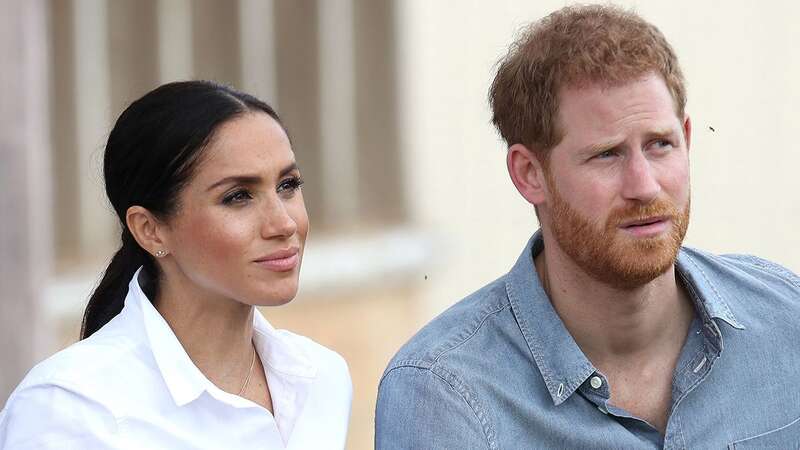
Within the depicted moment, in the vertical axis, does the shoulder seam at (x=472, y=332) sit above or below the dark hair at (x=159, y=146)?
below

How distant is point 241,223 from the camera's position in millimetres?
3277

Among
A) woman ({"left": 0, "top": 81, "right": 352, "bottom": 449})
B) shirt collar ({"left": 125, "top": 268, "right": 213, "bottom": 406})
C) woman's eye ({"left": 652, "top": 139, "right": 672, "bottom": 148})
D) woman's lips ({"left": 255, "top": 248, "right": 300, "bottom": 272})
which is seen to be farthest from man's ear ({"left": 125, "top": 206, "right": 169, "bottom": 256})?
woman's eye ({"left": 652, "top": 139, "right": 672, "bottom": 148})

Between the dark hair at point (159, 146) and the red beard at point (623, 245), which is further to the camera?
the dark hair at point (159, 146)

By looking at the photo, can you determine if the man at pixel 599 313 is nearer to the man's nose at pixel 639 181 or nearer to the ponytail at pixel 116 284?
the man's nose at pixel 639 181

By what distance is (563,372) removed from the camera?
3.32m

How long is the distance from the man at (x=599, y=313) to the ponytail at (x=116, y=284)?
0.52 m

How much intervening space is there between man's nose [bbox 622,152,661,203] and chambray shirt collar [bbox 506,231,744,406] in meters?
0.30

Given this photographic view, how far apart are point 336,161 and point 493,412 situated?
3528 mm

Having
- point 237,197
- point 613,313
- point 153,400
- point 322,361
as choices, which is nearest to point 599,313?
point 613,313

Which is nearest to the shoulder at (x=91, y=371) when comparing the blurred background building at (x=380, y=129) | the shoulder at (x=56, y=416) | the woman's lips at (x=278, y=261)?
the shoulder at (x=56, y=416)

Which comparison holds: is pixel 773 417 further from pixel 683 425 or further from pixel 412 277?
pixel 412 277

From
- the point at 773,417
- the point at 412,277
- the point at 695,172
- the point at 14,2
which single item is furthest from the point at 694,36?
the point at 773,417

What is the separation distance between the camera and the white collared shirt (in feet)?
10.3

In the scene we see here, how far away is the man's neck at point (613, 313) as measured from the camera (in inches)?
133
